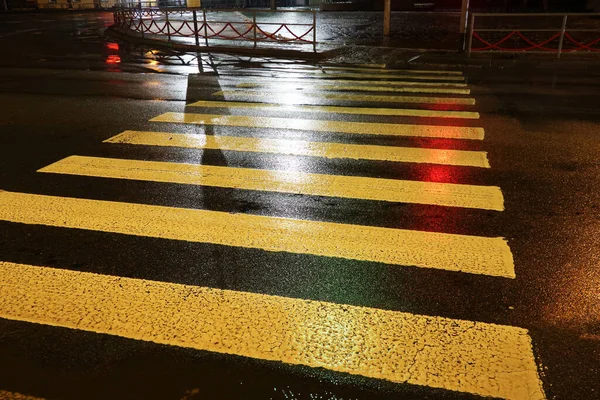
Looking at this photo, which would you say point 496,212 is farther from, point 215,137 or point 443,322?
point 215,137

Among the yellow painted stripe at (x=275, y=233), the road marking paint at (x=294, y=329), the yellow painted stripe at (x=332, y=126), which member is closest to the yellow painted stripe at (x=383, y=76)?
the yellow painted stripe at (x=332, y=126)

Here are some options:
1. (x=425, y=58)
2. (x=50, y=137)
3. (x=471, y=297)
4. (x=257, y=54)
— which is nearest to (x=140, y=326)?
(x=471, y=297)

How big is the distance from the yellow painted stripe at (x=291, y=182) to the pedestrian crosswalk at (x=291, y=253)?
21mm

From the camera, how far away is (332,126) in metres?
7.10

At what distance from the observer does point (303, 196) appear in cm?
464

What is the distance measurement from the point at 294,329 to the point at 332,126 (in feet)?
15.6

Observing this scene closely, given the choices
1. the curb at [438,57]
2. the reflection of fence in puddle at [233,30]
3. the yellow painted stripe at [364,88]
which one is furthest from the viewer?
the reflection of fence in puddle at [233,30]

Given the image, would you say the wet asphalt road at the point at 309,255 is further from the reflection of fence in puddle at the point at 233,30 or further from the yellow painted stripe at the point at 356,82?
the reflection of fence in puddle at the point at 233,30

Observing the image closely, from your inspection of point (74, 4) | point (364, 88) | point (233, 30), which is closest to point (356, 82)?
point (364, 88)

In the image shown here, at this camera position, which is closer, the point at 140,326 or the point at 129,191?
the point at 140,326

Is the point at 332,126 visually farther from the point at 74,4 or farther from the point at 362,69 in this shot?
the point at 74,4

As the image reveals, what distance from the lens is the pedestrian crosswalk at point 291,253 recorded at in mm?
2553

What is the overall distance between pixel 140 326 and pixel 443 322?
1.82 metres

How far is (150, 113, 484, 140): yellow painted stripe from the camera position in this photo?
679 centimetres
